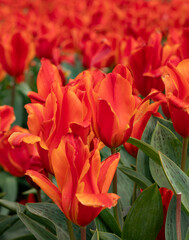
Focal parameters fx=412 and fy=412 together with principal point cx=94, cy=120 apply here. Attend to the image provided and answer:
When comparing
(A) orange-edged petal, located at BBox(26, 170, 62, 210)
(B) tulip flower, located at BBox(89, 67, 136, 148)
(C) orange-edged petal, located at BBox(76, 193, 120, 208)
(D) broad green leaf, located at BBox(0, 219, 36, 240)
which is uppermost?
(B) tulip flower, located at BBox(89, 67, 136, 148)

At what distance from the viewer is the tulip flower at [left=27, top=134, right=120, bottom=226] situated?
60 centimetres

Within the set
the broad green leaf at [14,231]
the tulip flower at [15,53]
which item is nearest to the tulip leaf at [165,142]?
the broad green leaf at [14,231]

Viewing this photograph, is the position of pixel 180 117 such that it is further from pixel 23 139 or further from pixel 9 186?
pixel 9 186

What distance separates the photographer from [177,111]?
762mm

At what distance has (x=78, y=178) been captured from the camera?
0.61 m

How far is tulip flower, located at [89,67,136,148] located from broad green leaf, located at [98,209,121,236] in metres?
0.14

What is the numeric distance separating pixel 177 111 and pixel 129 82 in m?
0.10

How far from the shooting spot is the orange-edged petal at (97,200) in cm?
57

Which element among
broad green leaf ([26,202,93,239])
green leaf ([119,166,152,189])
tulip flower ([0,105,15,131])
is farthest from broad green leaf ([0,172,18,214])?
green leaf ([119,166,152,189])

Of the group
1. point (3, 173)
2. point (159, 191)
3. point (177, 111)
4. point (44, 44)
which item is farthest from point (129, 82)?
point (44, 44)

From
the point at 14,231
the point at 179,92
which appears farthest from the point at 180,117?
the point at 14,231

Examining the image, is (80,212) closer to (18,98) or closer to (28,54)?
(28,54)

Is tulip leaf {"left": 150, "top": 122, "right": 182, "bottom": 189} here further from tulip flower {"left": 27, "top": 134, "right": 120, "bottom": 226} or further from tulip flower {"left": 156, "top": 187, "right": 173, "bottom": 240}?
tulip flower {"left": 27, "top": 134, "right": 120, "bottom": 226}

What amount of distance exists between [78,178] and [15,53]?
1.30 m
